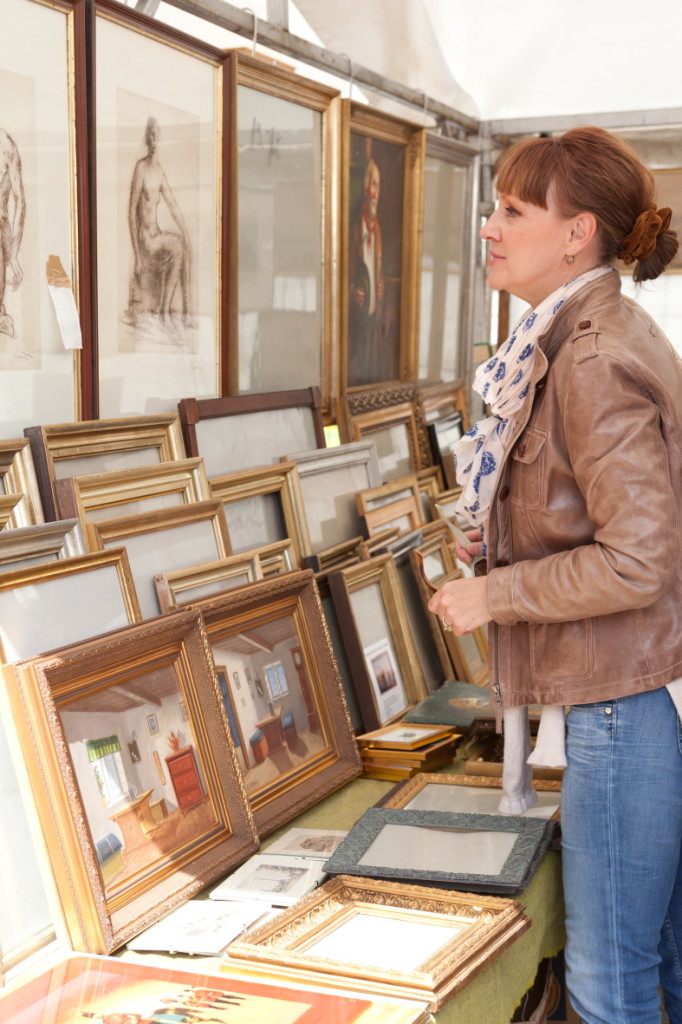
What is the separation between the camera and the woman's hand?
179 centimetres

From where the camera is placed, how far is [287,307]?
3154 mm

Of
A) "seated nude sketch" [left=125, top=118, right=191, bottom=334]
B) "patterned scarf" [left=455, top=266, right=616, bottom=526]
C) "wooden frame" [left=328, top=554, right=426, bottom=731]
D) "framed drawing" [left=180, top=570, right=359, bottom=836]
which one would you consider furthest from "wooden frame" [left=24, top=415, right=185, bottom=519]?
"patterned scarf" [left=455, top=266, right=616, bottom=526]

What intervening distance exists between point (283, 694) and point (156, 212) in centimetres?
110

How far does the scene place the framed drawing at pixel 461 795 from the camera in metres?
2.24

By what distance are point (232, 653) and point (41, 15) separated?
49.4 inches

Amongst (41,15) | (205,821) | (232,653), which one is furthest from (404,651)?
(41,15)

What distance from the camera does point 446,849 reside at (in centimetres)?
204

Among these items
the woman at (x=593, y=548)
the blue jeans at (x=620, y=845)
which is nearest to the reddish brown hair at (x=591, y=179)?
the woman at (x=593, y=548)

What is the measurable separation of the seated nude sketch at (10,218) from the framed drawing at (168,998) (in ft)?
3.72

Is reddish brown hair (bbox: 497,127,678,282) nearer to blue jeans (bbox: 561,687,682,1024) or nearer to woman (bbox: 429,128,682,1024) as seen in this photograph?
woman (bbox: 429,128,682,1024)

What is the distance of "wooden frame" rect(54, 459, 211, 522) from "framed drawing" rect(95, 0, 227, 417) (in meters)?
0.20

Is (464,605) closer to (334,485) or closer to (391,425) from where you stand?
(334,485)

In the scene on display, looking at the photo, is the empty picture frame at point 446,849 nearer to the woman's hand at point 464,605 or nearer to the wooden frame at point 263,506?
the woman's hand at point 464,605

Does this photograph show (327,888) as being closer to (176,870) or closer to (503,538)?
(176,870)
